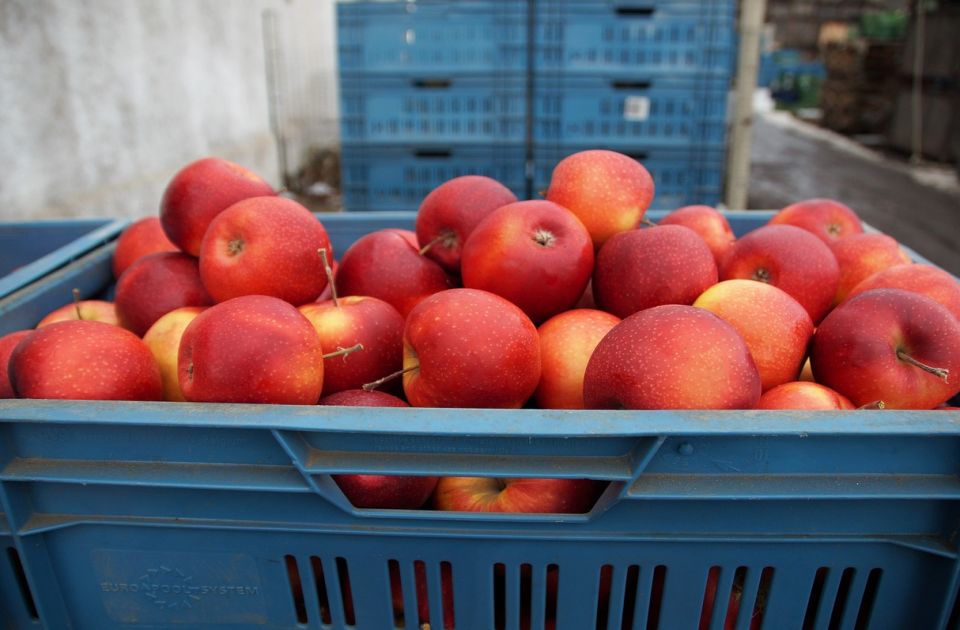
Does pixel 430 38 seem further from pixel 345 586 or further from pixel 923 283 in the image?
pixel 345 586

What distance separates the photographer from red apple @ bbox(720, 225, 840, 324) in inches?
63.7

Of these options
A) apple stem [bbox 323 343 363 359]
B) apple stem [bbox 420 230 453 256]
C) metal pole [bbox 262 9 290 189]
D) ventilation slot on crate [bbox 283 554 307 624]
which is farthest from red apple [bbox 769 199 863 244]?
metal pole [bbox 262 9 290 189]

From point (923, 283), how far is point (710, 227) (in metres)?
0.52

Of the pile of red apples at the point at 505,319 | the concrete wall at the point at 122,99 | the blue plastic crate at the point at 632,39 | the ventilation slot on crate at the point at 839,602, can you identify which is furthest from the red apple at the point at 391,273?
the blue plastic crate at the point at 632,39

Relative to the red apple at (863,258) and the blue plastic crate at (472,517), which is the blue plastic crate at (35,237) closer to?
the blue plastic crate at (472,517)

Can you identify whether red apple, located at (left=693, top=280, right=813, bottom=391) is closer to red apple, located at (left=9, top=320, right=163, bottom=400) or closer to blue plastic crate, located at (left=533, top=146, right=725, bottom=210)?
red apple, located at (left=9, top=320, right=163, bottom=400)

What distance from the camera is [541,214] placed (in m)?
1.57

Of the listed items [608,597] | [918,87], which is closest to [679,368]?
[608,597]

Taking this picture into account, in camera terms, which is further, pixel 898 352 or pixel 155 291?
pixel 155 291

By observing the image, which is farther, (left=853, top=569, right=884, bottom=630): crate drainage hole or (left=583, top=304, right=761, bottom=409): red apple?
(left=583, top=304, right=761, bottom=409): red apple

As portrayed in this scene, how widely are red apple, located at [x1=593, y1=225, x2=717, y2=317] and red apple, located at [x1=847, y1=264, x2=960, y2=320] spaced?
0.32 meters

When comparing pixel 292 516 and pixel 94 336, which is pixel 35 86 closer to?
pixel 94 336

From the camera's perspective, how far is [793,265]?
1617mm

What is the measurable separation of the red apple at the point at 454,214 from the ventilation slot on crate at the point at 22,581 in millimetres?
1028
